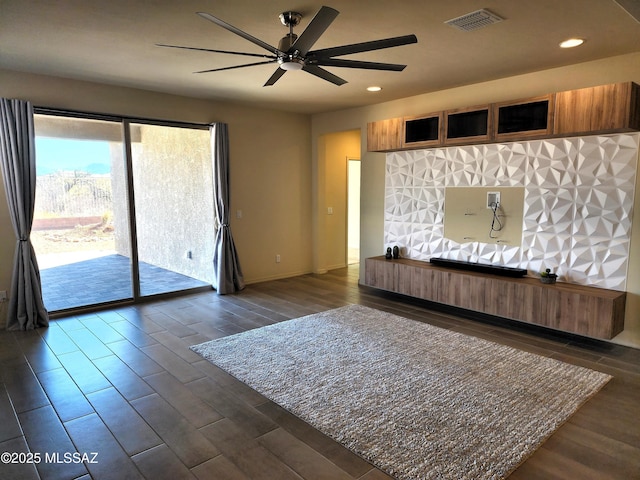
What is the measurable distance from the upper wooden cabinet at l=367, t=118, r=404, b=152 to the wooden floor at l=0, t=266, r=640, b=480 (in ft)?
7.84

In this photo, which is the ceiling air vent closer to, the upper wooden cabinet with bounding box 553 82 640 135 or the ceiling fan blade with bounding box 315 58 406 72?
the ceiling fan blade with bounding box 315 58 406 72

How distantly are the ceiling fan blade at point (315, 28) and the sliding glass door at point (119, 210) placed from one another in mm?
3518

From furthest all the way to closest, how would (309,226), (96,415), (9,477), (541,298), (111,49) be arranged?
(309,226) < (541,298) < (111,49) < (96,415) < (9,477)

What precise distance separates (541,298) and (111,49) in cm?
463

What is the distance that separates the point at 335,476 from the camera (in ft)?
7.18

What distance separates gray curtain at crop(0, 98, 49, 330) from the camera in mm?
4344

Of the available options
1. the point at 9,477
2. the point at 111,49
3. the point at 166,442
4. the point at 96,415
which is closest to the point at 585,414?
the point at 166,442

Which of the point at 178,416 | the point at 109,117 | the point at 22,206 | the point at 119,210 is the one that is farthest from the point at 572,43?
the point at 22,206

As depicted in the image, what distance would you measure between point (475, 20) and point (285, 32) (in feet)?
4.58

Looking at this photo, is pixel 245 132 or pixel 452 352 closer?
pixel 452 352

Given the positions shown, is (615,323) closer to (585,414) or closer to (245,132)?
(585,414)

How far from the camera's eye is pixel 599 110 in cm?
370

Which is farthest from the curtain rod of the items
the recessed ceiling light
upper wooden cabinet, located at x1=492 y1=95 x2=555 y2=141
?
Result: the recessed ceiling light

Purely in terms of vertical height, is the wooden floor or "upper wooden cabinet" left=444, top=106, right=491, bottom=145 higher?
"upper wooden cabinet" left=444, top=106, right=491, bottom=145
